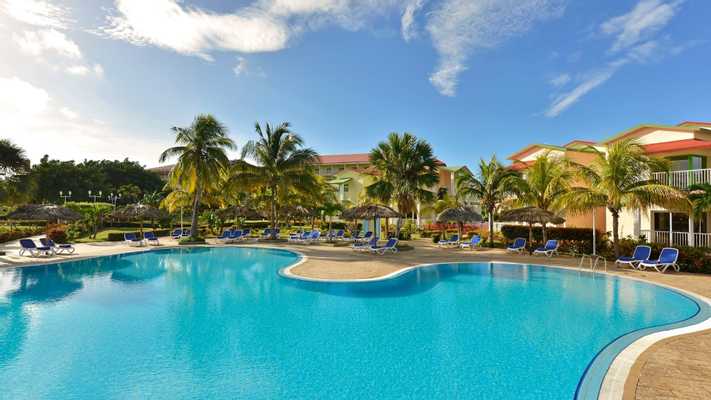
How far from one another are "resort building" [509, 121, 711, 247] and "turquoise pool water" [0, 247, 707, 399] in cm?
761

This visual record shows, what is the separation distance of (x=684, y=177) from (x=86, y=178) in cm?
8310

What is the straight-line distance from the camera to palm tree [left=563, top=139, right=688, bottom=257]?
48.4 ft

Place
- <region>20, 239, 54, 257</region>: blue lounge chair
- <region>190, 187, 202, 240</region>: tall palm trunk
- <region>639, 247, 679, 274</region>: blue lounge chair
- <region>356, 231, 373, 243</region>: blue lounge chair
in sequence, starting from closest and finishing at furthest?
<region>639, 247, 679, 274</region>: blue lounge chair
<region>20, 239, 54, 257</region>: blue lounge chair
<region>356, 231, 373, 243</region>: blue lounge chair
<region>190, 187, 202, 240</region>: tall palm trunk

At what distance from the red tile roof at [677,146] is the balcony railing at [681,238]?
170 inches

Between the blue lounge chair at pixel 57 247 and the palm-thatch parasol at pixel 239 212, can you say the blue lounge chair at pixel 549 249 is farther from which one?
the blue lounge chair at pixel 57 247

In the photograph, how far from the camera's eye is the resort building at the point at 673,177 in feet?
52.4

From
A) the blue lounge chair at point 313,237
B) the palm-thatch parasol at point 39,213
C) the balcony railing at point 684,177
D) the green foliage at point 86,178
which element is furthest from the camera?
the green foliage at point 86,178

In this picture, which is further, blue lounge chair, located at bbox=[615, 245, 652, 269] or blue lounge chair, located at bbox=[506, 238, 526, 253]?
blue lounge chair, located at bbox=[506, 238, 526, 253]

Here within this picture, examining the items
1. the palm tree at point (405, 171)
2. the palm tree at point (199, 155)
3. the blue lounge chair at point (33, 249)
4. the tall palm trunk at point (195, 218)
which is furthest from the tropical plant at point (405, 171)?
the blue lounge chair at point (33, 249)

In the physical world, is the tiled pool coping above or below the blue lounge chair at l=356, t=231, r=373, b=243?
below

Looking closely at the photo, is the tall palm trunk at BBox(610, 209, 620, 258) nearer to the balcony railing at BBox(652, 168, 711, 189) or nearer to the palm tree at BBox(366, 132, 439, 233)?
the balcony railing at BBox(652, 168, 711, 189)

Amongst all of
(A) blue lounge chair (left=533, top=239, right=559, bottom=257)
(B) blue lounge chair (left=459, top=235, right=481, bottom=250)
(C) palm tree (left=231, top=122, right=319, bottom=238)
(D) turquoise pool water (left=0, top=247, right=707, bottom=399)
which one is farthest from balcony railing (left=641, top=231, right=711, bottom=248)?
(C) palm tree (left=231, top=122, right=319, bottom=238)

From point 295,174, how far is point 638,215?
22.7 meters

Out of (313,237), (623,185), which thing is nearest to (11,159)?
(313,237)
